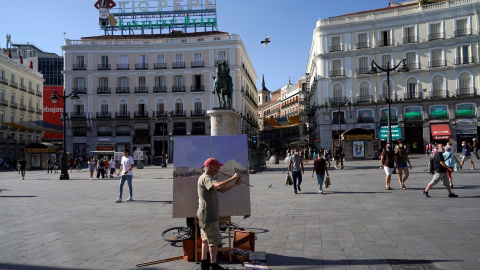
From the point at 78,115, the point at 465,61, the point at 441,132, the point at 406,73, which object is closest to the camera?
the point at 441,132

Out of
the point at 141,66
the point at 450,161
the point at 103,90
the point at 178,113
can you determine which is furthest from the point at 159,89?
the point at 450,161

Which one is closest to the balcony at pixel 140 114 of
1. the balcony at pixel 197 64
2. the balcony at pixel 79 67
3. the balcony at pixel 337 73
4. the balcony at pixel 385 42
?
the balcony at pixel 197 64

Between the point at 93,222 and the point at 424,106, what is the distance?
42.5 metres

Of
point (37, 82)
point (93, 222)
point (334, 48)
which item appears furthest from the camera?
point (37, 82)

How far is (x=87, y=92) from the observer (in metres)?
52.3

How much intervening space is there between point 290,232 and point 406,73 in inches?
1662

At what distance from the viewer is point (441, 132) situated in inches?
1642

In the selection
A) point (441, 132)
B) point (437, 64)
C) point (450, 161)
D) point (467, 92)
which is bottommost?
point (450, 161)

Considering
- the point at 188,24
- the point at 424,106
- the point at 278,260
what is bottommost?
the point at 278,260

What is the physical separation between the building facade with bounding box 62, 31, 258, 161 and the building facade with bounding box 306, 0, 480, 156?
13126mm

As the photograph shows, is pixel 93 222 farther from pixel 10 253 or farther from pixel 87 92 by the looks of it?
pixel 87 92

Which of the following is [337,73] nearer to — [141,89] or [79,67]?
[141,89]

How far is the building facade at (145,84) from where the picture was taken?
51625 millimetres

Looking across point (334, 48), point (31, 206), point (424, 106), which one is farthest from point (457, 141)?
point (31, 206)
